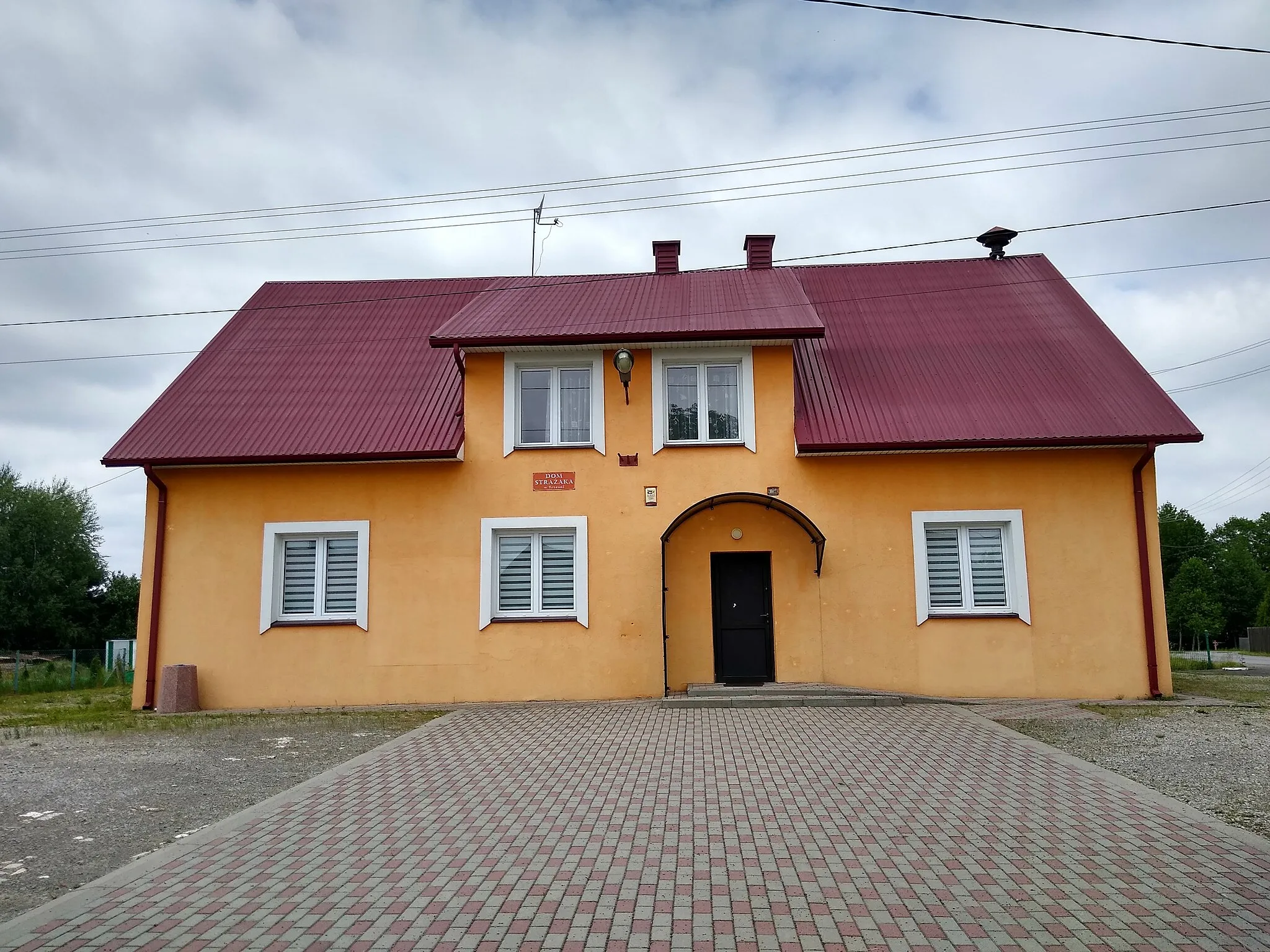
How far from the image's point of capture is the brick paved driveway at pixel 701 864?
15.9 feet

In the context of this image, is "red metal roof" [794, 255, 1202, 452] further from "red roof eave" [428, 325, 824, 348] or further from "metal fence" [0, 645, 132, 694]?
"metal fence" [0, 645, 132, 694]

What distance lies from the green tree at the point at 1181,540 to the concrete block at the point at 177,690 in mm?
85955

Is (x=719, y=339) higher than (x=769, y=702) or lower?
higher

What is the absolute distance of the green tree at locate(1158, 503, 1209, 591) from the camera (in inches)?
3231

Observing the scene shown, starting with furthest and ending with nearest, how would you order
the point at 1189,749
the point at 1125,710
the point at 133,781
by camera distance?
the point at 1125,710 → the point at 1189,749 → the point at 133,781

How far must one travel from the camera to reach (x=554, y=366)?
47.7ft

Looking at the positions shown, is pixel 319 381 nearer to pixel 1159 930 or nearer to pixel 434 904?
pixel 434 904

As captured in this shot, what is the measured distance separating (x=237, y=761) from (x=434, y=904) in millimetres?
5476

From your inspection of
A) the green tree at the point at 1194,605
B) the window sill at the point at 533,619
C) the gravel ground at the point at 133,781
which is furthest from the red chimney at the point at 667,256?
the green tree at the point at 1194,605

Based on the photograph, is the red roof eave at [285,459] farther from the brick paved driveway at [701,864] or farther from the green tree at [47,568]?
the green tree at [47,568]

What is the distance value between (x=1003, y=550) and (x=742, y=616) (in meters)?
4.11

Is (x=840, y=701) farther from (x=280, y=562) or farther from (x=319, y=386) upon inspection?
(x=319, y=386)

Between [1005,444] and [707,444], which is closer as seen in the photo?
[1005,444]

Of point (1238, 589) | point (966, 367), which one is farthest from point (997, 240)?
point (1238, 589)
